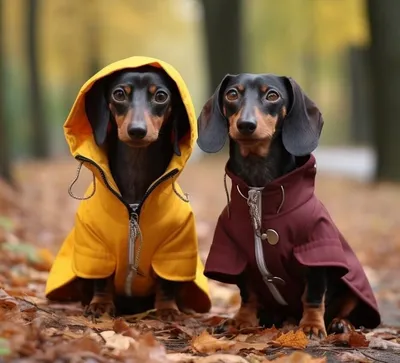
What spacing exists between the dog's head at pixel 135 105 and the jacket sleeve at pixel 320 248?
925 mm

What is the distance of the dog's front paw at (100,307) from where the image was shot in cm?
444

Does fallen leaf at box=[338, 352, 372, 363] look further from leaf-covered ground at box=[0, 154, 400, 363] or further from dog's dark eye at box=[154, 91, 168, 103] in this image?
dog's dark eye at box=[154, 91, 168, 103]

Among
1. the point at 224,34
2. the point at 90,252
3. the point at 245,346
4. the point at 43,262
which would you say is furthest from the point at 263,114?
the point at 224,34

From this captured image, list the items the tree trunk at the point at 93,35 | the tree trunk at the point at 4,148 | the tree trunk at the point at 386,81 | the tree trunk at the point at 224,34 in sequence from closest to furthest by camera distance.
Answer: the tree trunk at the point at 4,148 → the tree trunk at the point at 386,81 → the tree trunk at the point at 224,34 → the tree trunk at the point at 93,35

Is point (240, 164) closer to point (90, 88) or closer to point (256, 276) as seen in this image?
point (256, 276)

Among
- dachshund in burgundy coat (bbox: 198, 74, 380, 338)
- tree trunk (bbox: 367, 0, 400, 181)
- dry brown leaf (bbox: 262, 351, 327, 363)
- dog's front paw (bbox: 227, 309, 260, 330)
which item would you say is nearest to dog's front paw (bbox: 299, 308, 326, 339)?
dachshund in burgundy coat (bbox: 198, 74, 380, 338)

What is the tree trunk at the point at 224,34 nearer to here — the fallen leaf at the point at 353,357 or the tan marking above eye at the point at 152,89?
the tan marking above eye at the point at 152,89

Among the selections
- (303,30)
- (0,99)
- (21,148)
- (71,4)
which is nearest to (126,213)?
(0,99)

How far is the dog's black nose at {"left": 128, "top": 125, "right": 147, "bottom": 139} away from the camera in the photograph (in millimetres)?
4137

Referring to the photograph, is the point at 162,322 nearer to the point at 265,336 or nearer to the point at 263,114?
the point at 265,336

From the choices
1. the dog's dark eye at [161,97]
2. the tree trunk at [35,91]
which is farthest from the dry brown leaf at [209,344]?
the tree trunk at [35,91]

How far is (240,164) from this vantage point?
167 inches

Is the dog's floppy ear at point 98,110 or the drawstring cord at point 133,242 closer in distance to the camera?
the drawstring cord at point 133,242

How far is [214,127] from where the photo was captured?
165 inches
